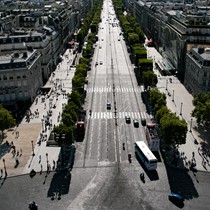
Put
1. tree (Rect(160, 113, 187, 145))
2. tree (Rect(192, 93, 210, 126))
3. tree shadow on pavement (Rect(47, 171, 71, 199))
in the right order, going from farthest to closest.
A: tree (Rect(192, 93, 210, 126)), tree (Rect(160, 113, 187, 145)), tree shadow on pavement (Rect(47, 171, 71, 199))

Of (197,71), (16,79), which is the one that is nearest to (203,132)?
(197,71)

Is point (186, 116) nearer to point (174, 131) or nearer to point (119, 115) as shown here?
point (119, 115)

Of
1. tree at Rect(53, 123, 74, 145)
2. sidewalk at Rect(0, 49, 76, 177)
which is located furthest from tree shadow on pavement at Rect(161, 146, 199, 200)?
sidewalk at Rect(0, 49, 76, 177)

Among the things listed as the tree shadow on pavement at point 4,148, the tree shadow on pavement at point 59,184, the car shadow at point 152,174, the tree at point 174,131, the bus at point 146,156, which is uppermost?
the tree at point 174,131

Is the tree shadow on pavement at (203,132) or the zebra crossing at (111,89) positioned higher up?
the zebra crossing at (111,89)

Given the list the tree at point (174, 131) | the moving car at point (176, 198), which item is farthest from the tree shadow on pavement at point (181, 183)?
the tree at point (174, 131)

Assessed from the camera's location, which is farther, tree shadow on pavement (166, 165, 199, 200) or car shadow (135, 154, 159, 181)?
car shadow (135, 154, 159, 181)

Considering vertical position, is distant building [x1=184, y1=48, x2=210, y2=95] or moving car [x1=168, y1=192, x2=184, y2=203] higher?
distant building [x1=184, y1=48, x2=210, y2=95]

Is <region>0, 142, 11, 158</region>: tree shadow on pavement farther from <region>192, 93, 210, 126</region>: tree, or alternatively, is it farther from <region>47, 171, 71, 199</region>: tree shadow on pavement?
<region>192, 93, 210, 126</region>: tree

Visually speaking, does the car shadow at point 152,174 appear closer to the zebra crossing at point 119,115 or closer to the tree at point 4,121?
the zebra crossing at point 119,115
